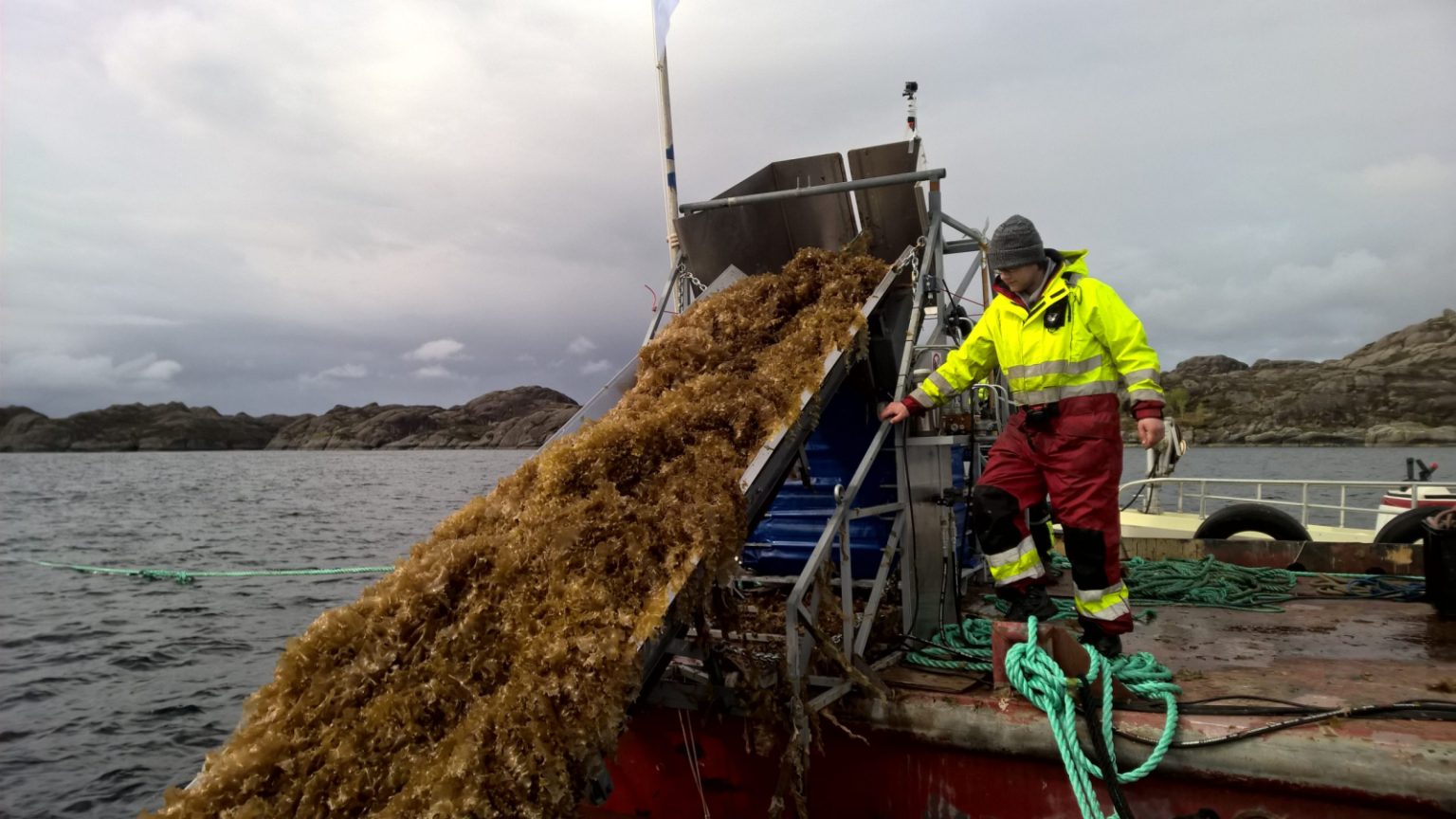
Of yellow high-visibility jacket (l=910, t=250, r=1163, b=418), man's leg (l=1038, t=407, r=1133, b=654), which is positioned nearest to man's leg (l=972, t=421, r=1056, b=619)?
man's leg (l=1038, t=407, r=1133, b=654)

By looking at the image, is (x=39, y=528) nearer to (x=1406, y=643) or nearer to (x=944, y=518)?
(x=944, y=518)

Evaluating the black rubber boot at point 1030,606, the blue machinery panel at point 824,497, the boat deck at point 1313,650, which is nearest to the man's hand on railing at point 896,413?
the blue machinery panel at point 824,497

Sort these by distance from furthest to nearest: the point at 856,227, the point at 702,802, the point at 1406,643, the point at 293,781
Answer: the point at 856,227, the point at 1406,643, the point at 702,802, the point at 293,781

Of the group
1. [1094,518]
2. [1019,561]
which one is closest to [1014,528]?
[1019,561]

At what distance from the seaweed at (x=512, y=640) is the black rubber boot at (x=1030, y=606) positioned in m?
1.56

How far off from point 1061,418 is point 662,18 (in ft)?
14.7

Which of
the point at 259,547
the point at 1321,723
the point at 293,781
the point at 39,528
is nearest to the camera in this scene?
the point at 293,781

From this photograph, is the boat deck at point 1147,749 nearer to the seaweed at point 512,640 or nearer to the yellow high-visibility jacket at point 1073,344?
the seaweed at point 512,640

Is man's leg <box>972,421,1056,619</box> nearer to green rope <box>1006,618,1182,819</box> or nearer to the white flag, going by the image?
green rope <box>1006,618,1182,819</box>

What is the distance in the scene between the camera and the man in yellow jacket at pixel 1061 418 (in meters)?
3.92

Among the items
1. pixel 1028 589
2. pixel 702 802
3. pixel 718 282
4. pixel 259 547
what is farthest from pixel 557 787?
pixel 259 547

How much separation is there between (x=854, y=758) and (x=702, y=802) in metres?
0.83

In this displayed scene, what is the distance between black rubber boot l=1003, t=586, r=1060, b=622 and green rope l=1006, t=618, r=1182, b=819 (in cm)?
61

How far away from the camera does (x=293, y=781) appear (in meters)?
2.64
